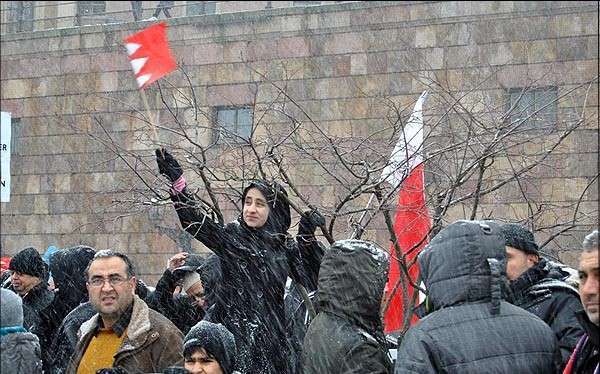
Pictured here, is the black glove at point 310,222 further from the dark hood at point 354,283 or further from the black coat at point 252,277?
the dark hood at point 354,283

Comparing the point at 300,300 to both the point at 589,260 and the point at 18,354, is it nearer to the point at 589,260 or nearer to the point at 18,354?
the point at 18,354

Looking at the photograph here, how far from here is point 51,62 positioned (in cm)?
2334

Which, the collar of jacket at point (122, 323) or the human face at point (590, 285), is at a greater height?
the human face at point (590, 285)

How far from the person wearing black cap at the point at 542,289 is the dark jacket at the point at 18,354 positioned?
78.8 inches

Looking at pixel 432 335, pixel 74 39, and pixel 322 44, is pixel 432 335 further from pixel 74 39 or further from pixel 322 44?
pixel 74 39

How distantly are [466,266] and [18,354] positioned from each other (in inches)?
71.1

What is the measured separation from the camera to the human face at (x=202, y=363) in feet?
18.1

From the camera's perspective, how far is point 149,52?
8.17m

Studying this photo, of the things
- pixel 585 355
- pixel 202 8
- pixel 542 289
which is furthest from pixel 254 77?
pixel 585 355

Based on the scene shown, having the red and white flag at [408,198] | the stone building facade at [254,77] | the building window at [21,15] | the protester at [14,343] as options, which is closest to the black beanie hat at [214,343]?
the protester at [14,343]

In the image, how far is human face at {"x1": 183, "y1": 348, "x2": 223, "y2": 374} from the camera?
552 cm

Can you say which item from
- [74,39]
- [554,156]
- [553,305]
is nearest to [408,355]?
[553,305]

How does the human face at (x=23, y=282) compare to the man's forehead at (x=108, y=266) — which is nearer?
the man's forehead at (x=108, y=266)

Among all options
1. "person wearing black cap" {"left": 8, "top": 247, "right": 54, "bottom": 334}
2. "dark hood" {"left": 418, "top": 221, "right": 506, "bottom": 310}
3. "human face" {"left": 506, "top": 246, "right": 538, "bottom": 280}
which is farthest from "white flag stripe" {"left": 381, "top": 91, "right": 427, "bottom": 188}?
"dark hood" {"left": 418, "top": 221, "right": 506, "bottom": 310}
